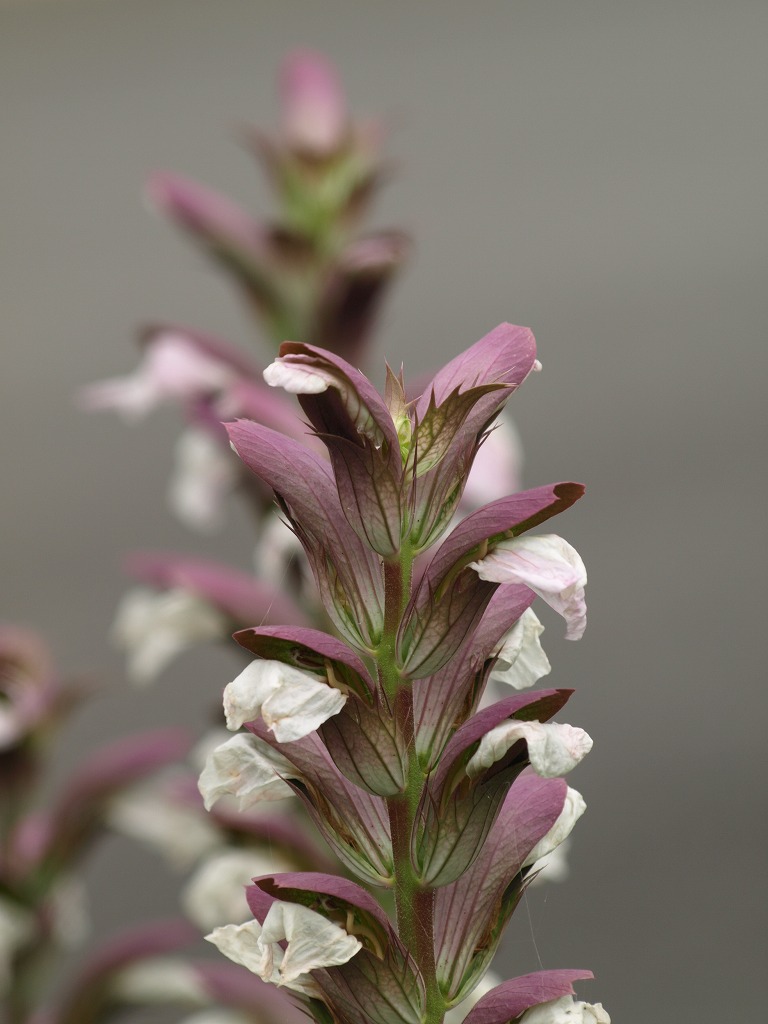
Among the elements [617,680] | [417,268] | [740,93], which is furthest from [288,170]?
[740,93]

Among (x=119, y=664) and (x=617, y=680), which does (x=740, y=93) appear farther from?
(x=119, y=664)

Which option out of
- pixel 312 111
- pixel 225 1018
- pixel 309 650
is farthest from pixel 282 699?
pixel 312 111

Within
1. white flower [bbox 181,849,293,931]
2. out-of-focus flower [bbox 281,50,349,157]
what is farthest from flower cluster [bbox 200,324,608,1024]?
out-of-focus flower [bbox 281,50,349,157]

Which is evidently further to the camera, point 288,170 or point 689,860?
point 689,860

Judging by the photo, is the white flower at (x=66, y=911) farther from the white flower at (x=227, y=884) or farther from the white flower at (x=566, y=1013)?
the white flower at (x=566, y=1013)

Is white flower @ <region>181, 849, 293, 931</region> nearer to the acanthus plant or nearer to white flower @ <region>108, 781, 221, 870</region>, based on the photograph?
white flower @ <region>108, 781, 221, 870</region>

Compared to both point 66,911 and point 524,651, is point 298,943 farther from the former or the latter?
point 66,911

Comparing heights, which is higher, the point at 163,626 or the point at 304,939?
the point at 163,626
